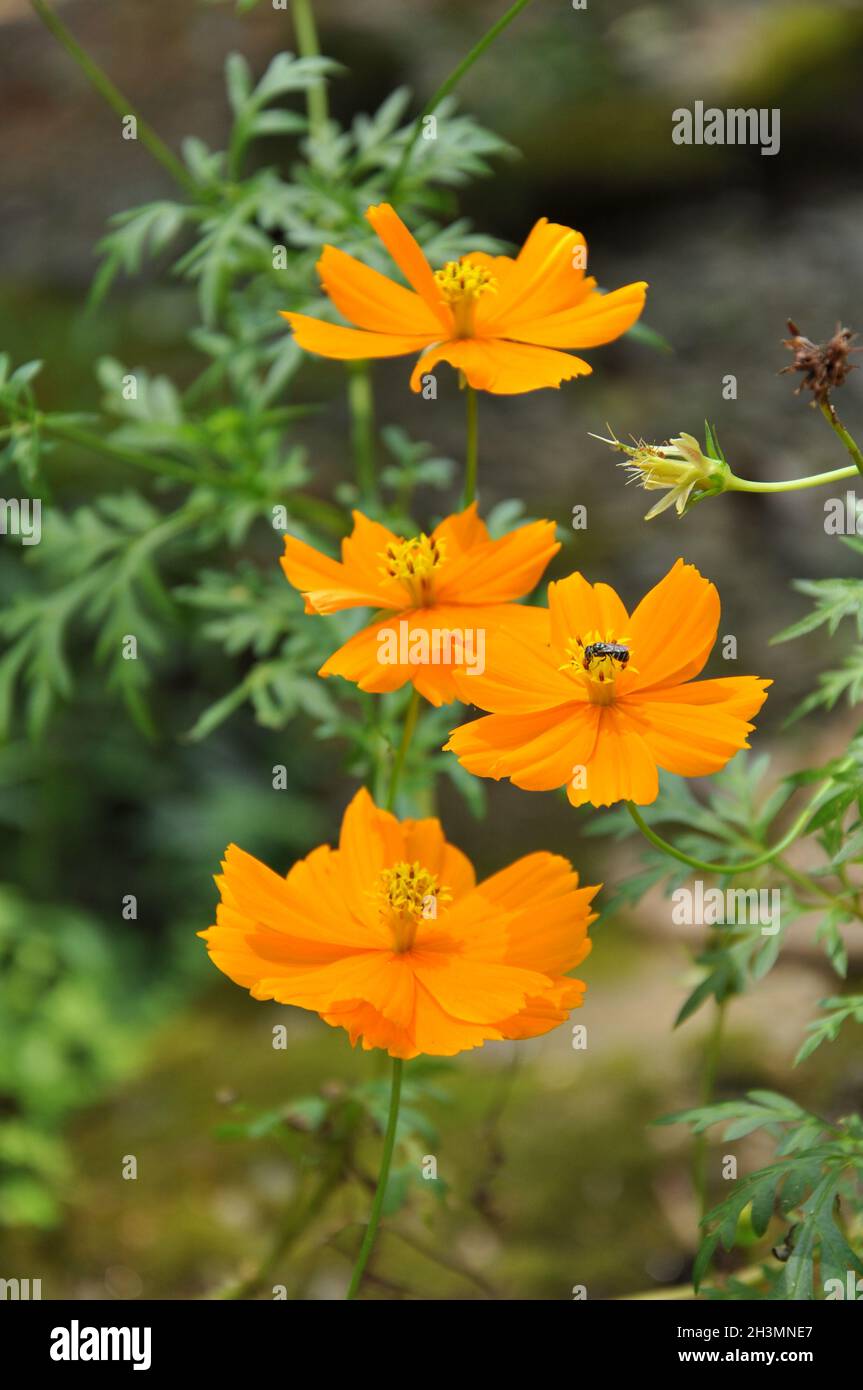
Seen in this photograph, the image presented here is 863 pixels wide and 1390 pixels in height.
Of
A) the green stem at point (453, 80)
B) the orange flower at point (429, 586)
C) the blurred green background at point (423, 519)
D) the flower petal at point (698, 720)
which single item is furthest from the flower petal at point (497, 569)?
the blurred green background at point (423, 519)

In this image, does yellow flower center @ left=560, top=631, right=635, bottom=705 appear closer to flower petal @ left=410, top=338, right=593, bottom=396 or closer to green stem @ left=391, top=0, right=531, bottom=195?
flower petal @ left=410, top=338, right=593, bottom=396

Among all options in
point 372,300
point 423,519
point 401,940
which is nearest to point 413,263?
point 372,300

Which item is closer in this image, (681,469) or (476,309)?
(681,469)

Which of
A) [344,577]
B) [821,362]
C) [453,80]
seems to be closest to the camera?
[821,362]

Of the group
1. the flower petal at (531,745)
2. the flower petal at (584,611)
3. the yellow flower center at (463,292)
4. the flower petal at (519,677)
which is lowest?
the flower petal at (531,745)

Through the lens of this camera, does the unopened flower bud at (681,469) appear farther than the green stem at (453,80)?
No

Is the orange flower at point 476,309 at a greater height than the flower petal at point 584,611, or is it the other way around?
the orange flower at point 476,309

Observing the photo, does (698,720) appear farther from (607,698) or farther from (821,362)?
(821,362)

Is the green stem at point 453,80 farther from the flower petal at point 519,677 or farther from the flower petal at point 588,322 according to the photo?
the flower petal at point 519,677
